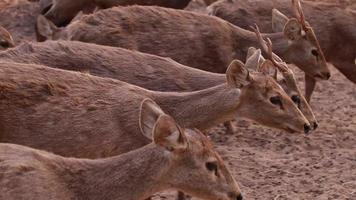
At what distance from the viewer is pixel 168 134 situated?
5.91 m

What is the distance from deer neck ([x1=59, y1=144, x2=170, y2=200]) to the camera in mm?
5914

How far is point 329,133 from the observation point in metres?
10.4

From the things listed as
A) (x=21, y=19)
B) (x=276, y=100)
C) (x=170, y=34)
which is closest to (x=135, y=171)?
(x=276, y=100)

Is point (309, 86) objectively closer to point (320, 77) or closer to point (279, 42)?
point (320, 77)

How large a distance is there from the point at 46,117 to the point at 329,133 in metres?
4.40

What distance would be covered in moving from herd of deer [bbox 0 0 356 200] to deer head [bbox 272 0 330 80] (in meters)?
0.01

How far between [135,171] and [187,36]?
3.82 meters

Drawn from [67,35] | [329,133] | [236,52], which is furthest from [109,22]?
[329,133]

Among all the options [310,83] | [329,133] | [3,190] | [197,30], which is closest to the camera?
[3,190]

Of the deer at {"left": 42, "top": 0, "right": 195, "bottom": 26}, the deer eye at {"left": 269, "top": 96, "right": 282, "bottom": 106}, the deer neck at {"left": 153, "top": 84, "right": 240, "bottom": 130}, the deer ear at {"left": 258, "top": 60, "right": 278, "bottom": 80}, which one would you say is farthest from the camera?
the deer at {"left": 42, "top": 0, "right": 195, "bottom": 26}

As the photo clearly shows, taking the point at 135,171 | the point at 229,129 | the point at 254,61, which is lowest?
the point at 229,129

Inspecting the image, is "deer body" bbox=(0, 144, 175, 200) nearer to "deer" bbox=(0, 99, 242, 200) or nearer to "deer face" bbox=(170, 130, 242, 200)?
"deer" bbox=(0, 99, 242, 200)

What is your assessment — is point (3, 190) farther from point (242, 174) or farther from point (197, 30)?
point (197, 30)

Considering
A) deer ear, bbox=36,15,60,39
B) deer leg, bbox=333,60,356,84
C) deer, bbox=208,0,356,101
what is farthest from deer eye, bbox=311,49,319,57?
deer ear, bbox=36,15,60,39
